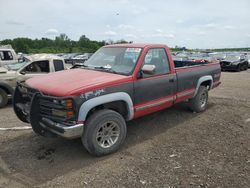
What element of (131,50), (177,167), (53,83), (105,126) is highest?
(131,50)

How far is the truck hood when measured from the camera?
3646 millimetres

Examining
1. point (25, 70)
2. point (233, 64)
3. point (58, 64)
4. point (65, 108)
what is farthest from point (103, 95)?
point (233, 64)

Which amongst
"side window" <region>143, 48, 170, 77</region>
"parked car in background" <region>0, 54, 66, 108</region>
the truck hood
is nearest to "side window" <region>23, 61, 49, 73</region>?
"parked car in background" <region>0, 54, 66, 108</region>

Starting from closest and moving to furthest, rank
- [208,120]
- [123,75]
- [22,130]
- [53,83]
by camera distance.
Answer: [53,83] < [123,75] < [22,130] < [208,120]

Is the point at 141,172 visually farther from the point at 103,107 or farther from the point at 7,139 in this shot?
the point at 7,139

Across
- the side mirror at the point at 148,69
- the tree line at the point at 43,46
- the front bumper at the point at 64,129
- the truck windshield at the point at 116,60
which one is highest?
the tree line at the point at 43,46

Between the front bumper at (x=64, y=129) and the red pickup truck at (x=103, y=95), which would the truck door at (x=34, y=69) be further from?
the front bumper at (x=64, y=129)

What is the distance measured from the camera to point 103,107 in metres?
4.16

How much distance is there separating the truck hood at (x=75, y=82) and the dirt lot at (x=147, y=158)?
1206 mm

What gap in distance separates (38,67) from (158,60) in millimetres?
4516

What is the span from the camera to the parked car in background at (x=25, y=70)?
744 cm

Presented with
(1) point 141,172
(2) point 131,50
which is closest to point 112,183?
(1) point 141,172

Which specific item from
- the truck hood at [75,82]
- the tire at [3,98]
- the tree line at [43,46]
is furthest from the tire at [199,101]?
the tree line at [43,46]

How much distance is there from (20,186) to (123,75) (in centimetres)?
239
